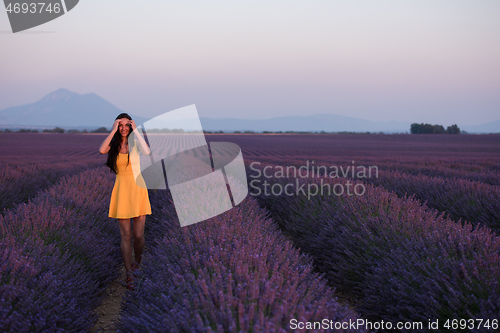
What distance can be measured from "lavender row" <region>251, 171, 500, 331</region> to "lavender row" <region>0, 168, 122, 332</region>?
7.05 feet

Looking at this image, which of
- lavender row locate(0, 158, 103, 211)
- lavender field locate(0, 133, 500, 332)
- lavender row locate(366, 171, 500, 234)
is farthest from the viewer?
Answer: lavender row locate(0, 158, 103, 211)

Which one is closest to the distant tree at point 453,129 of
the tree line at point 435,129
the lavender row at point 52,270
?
the tree line at point 435,129

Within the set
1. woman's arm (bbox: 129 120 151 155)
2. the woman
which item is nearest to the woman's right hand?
the woman

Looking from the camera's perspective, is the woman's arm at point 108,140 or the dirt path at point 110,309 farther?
the woman's arm at point 108,140

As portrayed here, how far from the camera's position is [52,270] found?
2363 millimetres

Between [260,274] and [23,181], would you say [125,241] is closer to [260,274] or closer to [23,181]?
[260,274]

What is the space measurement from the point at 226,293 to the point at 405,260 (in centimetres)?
156

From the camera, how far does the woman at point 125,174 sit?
313 centimetres

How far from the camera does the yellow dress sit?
10.2 feet

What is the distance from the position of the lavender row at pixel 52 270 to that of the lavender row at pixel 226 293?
41cm

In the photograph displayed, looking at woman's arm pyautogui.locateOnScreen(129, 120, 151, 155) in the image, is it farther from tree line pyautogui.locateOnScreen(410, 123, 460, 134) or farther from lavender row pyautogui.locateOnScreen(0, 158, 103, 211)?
tree line pyautogui.locateOnScreen(410, 123, 460, 134)

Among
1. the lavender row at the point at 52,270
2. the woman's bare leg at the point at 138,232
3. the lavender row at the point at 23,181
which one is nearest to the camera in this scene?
the lavender row at the point at 52,270

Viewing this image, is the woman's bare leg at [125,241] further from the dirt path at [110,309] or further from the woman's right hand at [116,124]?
the woman's right hand at [116,124]

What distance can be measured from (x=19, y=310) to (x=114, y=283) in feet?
5.87
